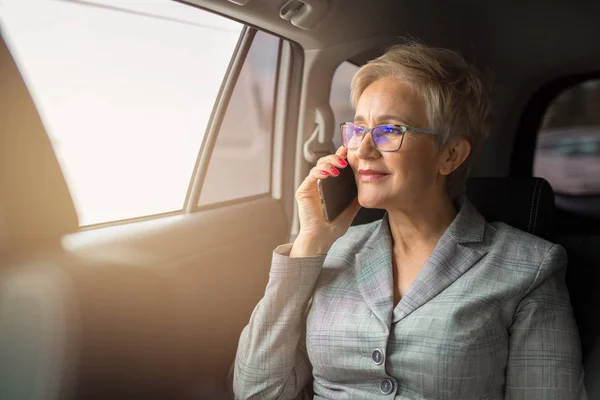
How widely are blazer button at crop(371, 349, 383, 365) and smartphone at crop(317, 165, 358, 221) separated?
347 millimetres

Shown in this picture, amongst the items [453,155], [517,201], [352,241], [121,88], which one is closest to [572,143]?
[517,201]

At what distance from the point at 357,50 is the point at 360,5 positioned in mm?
186

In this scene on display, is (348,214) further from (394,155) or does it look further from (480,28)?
(480,28)

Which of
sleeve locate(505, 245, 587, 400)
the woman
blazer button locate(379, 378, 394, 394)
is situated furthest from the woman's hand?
sleeve locate(505, 245, 587, 400)

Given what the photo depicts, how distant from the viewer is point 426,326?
116cm

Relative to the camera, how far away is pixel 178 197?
156cm

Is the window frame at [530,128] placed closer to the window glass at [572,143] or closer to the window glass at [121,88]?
the window glass at [572,143]

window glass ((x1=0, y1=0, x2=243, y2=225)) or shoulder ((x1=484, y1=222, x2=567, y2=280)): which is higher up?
window glass ((x1=0, y1=0, x2=243, y2=225))

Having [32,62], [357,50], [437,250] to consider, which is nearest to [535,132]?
[357,50]

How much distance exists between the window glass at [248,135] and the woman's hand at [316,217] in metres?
0.38

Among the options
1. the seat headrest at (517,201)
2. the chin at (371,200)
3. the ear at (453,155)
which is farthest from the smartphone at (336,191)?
the seat headrest at (517,201)

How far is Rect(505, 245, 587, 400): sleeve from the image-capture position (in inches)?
43.4

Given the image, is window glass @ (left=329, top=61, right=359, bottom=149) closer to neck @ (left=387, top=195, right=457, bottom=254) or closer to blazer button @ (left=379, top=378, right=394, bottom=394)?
neck @ (left=387, top=195, right=457, bottom=254)

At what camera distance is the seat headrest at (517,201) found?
1399 mm
